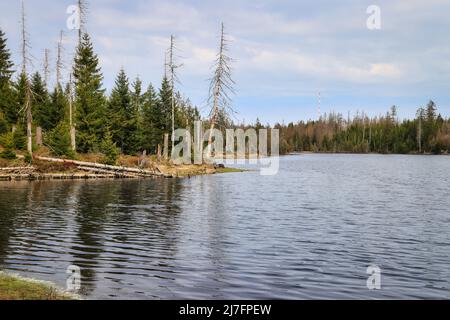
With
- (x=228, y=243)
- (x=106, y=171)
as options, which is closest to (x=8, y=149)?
(x=106, y=171)

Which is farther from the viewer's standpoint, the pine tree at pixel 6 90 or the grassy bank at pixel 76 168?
the pine tree at pixel 6 90

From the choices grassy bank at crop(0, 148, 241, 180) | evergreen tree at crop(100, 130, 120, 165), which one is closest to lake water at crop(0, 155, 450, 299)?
grassy bank at crop(0, 148, 241, 180)

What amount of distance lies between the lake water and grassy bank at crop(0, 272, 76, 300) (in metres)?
0.62

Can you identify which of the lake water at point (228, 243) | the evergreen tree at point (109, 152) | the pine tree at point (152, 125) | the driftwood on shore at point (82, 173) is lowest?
the lake water at point (228, 243)

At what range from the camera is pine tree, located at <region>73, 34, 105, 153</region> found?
48719 mm

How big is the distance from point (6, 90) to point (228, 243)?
49921 mm

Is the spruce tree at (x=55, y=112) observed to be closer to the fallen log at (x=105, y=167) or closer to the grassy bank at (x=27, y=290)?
the fallen log at (x=105, y=167)

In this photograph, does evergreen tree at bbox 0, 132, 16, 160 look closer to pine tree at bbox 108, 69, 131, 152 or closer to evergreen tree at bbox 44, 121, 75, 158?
evergreen tree at bbox 44, 121, 75, 158

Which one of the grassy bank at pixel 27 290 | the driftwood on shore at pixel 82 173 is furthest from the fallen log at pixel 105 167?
the grassy bank at pixel 27 290

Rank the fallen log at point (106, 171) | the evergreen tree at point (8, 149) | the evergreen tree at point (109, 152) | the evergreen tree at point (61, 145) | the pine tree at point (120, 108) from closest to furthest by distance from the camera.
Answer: the evergreen tree at point (8, 149), the fallen log at point (106, 171), the evergreen tree at point (61, 145), the evergreen tree at point (109, 152), the pine tree at point (120, 108)

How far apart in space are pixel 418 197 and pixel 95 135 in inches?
1423

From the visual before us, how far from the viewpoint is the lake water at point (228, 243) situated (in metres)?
11.6

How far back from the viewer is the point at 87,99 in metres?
48.5
